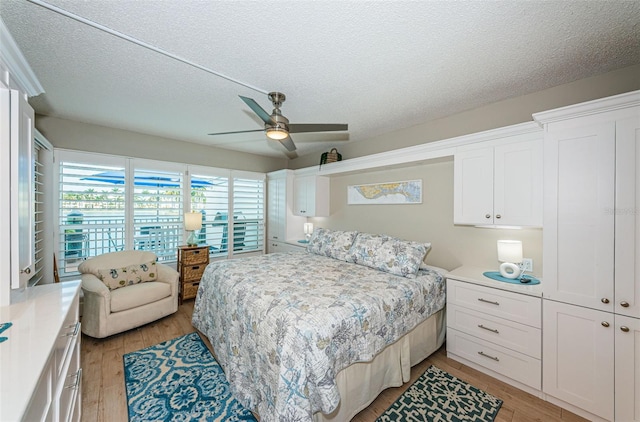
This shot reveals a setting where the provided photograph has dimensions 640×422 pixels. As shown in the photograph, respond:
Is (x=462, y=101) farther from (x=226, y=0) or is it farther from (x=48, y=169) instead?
(x=48, y=169)

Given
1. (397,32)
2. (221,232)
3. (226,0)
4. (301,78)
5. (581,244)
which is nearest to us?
(226,0)

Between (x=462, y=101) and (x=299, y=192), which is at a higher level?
(x=462, y=101)

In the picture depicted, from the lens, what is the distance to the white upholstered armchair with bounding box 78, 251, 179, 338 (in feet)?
8.84

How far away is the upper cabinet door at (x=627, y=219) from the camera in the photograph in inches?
63.4

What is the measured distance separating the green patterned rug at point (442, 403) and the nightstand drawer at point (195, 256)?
3.31m

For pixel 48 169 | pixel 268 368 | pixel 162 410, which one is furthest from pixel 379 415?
pixel 48 169

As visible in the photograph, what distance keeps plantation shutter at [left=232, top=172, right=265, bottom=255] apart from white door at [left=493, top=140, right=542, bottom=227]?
400cm

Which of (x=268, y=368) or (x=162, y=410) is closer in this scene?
(x=268, y=368)

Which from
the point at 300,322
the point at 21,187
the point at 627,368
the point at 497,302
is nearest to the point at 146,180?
the point at 21,187

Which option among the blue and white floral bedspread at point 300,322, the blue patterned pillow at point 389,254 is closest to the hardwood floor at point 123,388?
the blue and white floral bedspread at point 300,322

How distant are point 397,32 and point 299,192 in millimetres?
3369

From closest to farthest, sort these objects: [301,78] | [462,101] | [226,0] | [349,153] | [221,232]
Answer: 1. [226,0]
2. [301,78]
3. [462,101]
4. [349,153]
5. [221,232]

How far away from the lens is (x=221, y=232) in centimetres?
466

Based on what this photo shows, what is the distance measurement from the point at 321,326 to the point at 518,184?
2.10 metres
